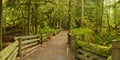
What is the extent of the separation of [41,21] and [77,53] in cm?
1462

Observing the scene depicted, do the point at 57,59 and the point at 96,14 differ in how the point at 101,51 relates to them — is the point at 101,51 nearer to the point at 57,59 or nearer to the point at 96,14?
the point at 57,59

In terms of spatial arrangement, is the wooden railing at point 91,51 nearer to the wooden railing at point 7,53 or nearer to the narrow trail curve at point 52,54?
the narrow trail curve at point 52,54

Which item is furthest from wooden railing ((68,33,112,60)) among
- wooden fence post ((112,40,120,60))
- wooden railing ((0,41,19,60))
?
wooden railing ((0,41,19,60))

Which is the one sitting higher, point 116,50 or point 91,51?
point 116,50

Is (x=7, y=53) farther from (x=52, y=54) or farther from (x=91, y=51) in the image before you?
(x=52, y=54)

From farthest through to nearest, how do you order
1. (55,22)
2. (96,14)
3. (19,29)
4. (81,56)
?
(55,22) < (96,14) < (19,29) < (81,56)

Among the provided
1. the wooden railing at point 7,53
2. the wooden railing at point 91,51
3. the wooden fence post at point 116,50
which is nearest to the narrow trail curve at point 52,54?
the wooden railing at point 91,51

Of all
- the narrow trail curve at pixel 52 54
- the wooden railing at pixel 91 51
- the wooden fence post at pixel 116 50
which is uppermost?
the wooden fence post at pixel 116 50

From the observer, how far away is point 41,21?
2577 centimetres

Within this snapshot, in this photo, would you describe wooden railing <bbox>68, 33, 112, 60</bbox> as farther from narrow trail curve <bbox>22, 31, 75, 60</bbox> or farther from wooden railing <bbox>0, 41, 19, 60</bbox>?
wooden railing <bbox>0, 41, 19, 60</bbox>

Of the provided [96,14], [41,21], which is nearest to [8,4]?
[41,21]

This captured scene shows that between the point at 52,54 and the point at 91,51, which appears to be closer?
the point at 91,51

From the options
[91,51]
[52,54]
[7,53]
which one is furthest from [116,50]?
[52,54]

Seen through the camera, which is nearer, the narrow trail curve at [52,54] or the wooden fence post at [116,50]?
the wooden fence post at [116,50]
